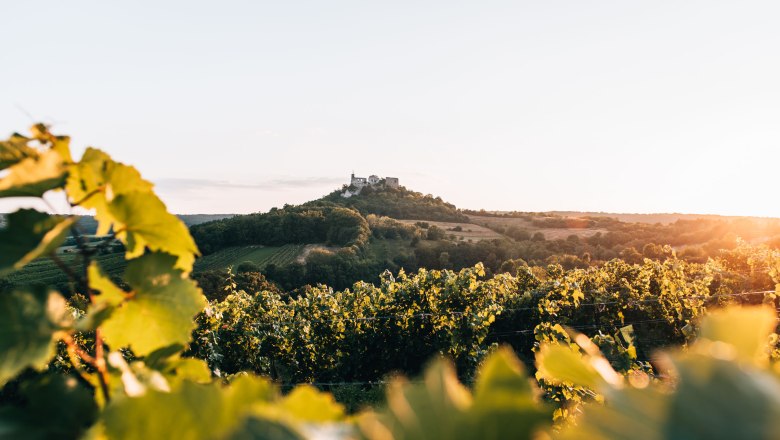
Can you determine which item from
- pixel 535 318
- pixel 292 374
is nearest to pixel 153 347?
pixel 292 374

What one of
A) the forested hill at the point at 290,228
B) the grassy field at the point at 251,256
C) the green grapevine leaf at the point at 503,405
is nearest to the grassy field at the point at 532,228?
the forested hill at the point at 290,228

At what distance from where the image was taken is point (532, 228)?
64.5 m

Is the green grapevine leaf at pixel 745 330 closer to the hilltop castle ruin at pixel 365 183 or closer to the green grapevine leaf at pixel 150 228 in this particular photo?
the green grapevine leaf at pixel 150 228

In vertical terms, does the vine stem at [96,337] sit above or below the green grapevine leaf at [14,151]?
below

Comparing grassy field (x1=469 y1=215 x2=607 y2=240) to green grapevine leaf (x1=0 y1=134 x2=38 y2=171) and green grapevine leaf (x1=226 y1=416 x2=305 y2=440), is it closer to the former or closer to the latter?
green grapevine leaf (x1=0 y1=134 x2=38 y2=171)

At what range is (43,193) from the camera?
2.38ft

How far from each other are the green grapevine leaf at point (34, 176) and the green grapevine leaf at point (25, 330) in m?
0.16

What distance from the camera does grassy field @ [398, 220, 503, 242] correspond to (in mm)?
62756

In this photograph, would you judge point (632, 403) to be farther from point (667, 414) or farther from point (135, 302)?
point (135, 302)

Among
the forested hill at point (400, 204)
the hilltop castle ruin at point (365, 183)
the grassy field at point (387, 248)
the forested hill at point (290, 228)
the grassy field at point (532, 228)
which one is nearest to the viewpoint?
the grassy field at point (532, 228)

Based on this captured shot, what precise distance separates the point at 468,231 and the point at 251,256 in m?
29.3

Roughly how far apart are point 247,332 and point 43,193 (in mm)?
10744

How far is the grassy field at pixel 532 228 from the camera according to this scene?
56812 mm

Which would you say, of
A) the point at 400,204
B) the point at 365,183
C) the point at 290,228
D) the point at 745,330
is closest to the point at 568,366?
the point at 745,330
